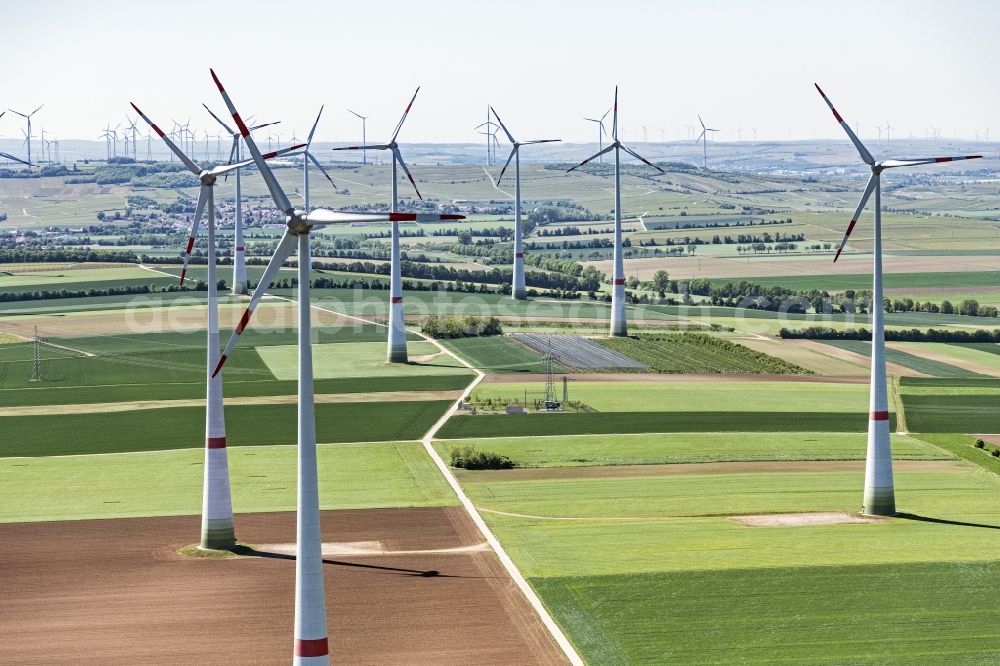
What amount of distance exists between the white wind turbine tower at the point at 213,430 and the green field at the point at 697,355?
61.5 m

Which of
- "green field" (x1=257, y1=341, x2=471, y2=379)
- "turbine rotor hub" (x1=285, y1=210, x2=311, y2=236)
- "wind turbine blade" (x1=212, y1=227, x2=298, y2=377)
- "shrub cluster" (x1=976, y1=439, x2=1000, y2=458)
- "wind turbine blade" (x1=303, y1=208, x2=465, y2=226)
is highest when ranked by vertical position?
"wind turbine blade" (x1=303, y1=208, x2=465, y2=226)

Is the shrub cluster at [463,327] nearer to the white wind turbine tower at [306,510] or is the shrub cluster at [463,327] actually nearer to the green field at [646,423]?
the green field at [646,423]

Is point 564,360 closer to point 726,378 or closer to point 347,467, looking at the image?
point 726,378

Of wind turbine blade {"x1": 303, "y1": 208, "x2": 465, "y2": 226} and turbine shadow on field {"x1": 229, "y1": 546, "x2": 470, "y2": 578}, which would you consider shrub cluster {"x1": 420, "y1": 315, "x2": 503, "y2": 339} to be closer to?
turbine shadow on field {"x1": 229, "y1": 546, "x2": 470, "y2": 578}

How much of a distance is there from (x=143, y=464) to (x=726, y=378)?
49.9 meters

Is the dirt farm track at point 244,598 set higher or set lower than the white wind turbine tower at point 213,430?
lower

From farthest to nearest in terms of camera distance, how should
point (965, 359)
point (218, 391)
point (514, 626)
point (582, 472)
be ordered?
point (965, 359)
point (582, 472)
point (218, 391)
point (514, 626)

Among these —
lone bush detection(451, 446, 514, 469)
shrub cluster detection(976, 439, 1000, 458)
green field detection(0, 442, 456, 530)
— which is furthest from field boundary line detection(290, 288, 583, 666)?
shrub cluster detection(976, 439, 1000, 458)

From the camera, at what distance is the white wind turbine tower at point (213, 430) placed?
5969cm

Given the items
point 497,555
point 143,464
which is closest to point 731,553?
point 497,555

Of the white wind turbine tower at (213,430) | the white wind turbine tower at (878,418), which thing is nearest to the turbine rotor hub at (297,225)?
the white wind turbine tower at (213,430)

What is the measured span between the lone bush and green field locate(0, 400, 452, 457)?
8390 millimetres

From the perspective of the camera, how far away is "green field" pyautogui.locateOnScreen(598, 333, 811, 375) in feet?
393

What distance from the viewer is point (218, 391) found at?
2345 inches
